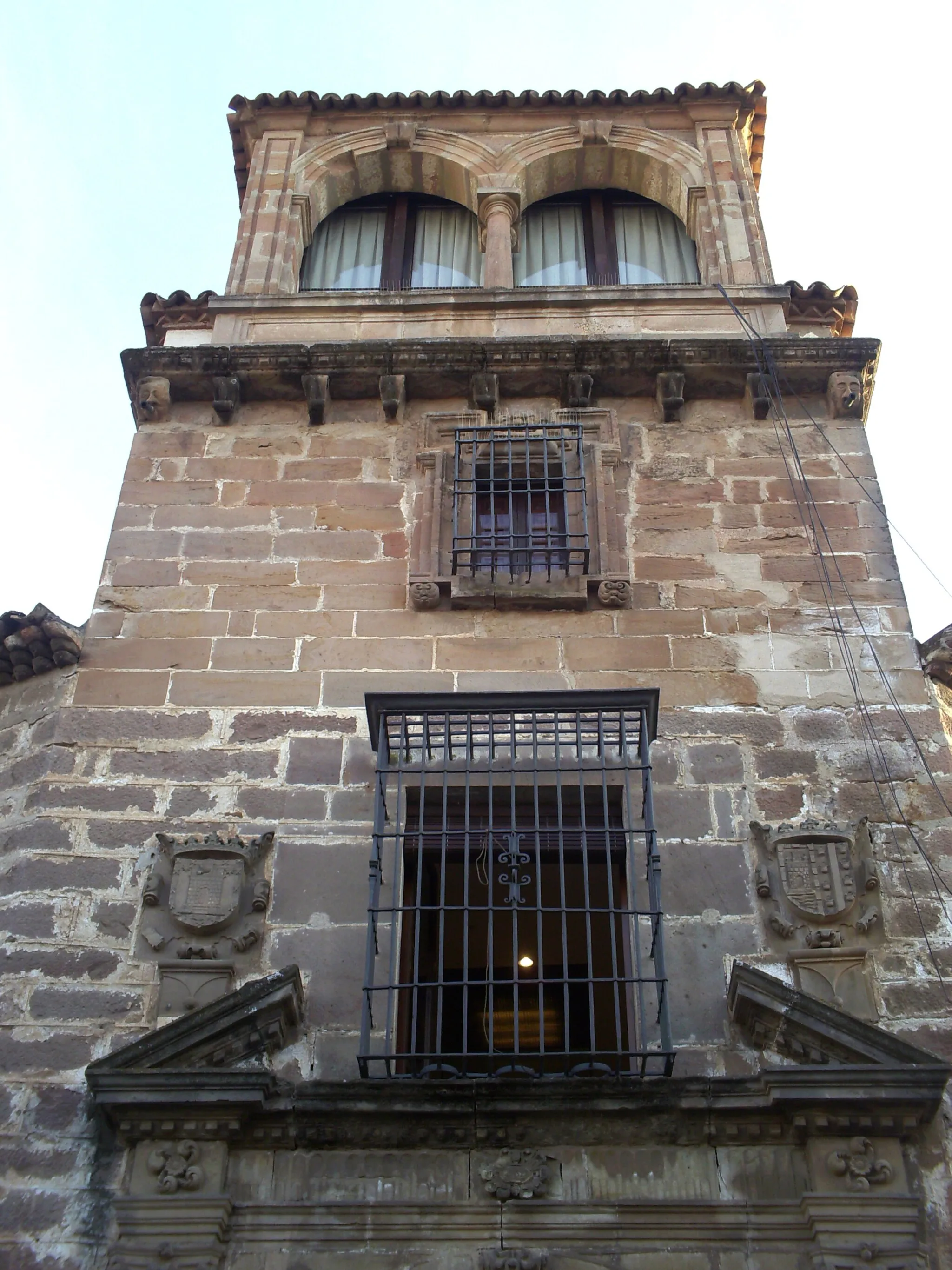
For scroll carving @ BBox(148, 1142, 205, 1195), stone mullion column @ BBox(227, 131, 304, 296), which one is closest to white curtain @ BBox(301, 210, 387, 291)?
stone mullion column @ BBox(227, 131, 304, 296)

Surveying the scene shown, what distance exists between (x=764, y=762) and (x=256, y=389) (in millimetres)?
3796

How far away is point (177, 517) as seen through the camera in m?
7.55

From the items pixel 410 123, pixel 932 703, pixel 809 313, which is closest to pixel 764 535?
pixel 932 703

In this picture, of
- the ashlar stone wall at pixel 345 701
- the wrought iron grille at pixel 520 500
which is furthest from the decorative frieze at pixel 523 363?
the wrought iron grille at pixel 520 500

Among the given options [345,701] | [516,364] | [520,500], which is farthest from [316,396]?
[345,701]

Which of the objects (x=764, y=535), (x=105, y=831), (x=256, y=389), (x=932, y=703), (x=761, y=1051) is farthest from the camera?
(x=256, y=389)

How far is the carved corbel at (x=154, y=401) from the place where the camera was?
814 centimetres

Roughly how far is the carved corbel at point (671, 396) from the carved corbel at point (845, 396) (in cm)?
86

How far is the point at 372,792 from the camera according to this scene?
248 inches

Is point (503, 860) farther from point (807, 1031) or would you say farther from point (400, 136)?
point (400, 136)

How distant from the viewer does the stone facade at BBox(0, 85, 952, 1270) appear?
4969 millimetres

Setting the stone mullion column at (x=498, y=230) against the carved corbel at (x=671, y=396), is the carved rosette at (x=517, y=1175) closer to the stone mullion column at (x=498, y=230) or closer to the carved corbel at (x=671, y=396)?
the carved corbel at (x=671, y=396)

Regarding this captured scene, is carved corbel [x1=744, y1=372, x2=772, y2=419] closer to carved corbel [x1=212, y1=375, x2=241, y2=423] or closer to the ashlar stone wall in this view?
the ashlar stone wall

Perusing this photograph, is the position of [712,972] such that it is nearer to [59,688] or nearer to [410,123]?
[59,688]
